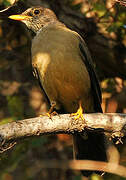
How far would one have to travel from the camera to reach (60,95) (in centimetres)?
604

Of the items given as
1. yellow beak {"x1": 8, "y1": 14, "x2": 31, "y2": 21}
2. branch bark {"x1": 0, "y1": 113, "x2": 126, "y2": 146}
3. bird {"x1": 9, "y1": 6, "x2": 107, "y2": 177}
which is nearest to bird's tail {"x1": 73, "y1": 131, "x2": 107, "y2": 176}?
bird {"x1": 9, "y1": 6, "x2": 107, "y2": 177}

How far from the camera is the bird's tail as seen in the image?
618 centimetres

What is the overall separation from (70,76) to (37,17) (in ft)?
5.77

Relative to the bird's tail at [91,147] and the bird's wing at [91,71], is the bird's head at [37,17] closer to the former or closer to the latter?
the bird's wing at [91,71]

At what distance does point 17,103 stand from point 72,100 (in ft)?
3.52

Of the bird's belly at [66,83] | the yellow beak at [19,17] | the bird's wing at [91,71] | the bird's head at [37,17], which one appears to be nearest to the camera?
the bird's belly at [66,83]

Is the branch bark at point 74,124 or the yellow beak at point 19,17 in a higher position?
the yellow beak at point 19,17

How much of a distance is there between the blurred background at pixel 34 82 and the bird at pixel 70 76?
64cm

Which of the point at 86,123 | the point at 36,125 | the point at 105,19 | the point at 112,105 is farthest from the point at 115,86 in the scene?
the point at 36,125

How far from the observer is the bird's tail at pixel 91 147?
20.3 ft

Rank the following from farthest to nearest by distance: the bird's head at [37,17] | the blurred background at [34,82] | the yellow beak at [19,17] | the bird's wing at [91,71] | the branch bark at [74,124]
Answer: the bird's head at [37,17]
the blurred background at [34,82]
the yellow beak at [19,17]
the bird's wing at [91,71]
the branch bark at [74,124]

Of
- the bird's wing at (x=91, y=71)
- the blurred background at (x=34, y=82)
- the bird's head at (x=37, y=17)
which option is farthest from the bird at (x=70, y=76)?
the blurred background at (x=34, y=82)

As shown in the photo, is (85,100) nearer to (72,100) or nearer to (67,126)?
(72,100)

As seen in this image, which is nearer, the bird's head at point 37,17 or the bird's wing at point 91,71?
the bird's wing at point 91,71
